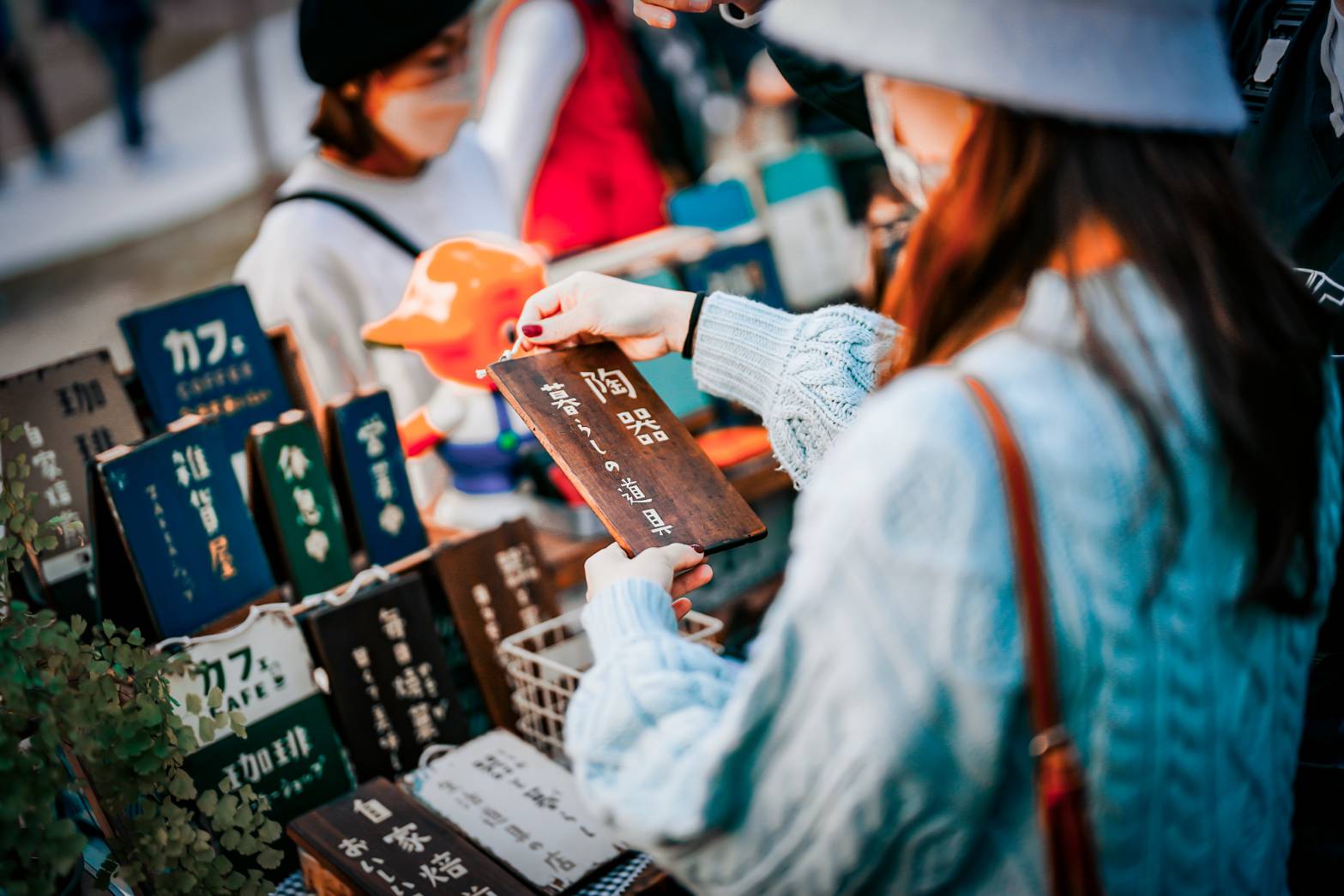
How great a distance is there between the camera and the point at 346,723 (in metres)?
2.01

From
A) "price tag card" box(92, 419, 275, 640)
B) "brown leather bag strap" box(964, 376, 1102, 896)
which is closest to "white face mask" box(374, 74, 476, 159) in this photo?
"price tag card" box(92, 419, 275, 640)

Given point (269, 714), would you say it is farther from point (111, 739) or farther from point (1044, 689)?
point (1044, 689)

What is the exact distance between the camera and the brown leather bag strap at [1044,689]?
91cm

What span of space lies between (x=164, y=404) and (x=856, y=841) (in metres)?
1.72

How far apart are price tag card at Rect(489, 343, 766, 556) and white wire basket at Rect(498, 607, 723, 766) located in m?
0.57

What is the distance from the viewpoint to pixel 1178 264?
3.18 ft

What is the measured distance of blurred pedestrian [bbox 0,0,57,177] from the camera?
773 centimetres

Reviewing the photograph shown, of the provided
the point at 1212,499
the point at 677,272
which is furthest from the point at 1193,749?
the point at 677,272

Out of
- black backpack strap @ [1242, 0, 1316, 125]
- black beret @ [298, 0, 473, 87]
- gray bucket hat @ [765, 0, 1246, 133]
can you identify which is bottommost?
black backpack strap @ [1242, 0, 1316, 125]

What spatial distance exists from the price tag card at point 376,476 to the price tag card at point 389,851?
0.59 m

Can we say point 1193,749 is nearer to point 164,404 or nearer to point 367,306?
point 164,404

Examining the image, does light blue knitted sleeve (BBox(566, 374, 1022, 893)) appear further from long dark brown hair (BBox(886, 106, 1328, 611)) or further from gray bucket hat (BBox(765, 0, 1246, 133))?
gray bucket hat (BBox(765, 0, 1246, 133))

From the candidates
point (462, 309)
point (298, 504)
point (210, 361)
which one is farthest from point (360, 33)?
point (298, 504)

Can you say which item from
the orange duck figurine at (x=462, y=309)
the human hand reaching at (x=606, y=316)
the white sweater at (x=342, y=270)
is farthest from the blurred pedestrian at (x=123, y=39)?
the human hand reaching at (x=606, y=316)
